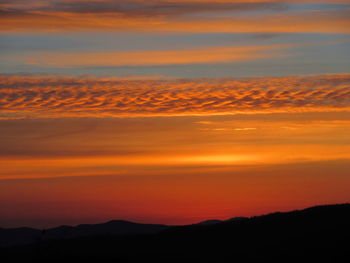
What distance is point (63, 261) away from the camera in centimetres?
4600

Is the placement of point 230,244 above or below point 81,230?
below

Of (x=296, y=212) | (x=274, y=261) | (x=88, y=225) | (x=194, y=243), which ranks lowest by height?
(x=274, y=261)

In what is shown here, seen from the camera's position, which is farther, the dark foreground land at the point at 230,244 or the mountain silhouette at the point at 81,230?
the mountain silhouette at the point at 81,230

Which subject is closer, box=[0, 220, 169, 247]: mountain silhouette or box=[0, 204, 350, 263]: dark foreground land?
box=[0, 204, 350, 263]: dark foreground land

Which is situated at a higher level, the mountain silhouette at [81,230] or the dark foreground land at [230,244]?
the mountain silhouette at [81,230]

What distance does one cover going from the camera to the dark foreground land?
46.3 m

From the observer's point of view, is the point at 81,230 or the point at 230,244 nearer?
the point at 230,244

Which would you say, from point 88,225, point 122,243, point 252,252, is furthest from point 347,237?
point 88,225

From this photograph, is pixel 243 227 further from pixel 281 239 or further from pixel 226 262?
pixel 226 262

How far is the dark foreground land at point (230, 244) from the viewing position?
46344 millimetres

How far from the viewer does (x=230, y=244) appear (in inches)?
2000

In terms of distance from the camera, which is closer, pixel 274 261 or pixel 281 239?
pixel 274 261

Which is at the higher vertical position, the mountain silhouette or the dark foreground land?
the mountain silhouette

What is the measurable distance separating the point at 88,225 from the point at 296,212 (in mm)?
130461
